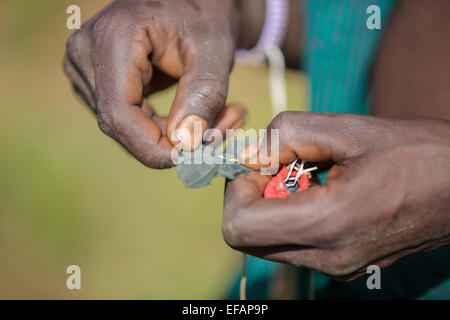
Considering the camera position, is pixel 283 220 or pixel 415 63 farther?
pixel 415 63

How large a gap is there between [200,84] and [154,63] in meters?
0.22

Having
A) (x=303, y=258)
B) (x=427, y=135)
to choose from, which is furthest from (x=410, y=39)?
(x=303, y=258)

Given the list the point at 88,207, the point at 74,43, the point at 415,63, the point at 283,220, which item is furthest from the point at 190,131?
the point at 88,207

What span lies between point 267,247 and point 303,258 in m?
0.08

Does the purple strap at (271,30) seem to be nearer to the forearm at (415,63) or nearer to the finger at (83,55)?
the forearm at (415,63)

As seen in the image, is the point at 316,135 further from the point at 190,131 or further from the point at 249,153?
the point at 190,131

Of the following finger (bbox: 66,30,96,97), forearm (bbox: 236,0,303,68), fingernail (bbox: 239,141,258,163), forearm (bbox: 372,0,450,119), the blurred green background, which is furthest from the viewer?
the blurred green background

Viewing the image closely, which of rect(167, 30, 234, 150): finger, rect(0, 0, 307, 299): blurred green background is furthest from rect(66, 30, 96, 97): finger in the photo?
rect(0, 0, 307, 299): blurred green background

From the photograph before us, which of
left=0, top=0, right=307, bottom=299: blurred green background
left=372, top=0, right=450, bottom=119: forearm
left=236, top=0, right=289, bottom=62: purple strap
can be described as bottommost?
left=0, top=0, right=307, bottom=299: blurred green background

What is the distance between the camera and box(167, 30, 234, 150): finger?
3.44 feet

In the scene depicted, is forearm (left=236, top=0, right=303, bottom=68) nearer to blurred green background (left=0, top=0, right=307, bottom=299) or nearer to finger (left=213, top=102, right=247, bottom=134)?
finger (left=213, top=102, right=247, bottom=134)

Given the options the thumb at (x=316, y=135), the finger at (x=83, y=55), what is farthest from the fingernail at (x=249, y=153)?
the finger at (x=83, y=55)

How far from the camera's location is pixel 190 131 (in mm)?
1042

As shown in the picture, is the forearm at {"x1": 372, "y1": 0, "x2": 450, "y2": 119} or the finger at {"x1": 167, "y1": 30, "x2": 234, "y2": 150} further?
the forearm at {"x1": 372, "y1": 0, "x2": 450, "y2": 119}
